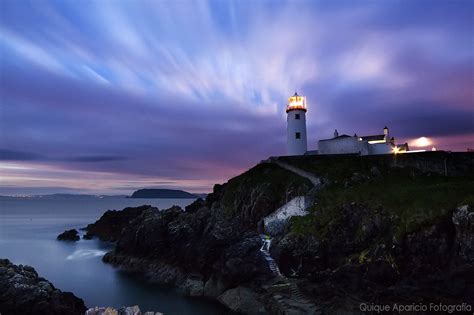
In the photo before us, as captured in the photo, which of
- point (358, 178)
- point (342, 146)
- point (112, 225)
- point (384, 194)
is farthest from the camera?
point (112, 225)

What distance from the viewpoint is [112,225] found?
77000mm

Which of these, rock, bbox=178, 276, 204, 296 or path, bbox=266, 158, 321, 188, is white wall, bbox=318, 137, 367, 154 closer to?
path, bbox=266, 158, 321, 188

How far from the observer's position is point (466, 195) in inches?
1073

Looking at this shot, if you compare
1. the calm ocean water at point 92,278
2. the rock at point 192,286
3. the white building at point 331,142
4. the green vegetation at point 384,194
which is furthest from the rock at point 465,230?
the white building at point 331,142

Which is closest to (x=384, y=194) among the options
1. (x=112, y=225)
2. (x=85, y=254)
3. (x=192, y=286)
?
(x=192, y=286)

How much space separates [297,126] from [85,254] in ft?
134

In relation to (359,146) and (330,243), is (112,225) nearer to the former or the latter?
(359,146)

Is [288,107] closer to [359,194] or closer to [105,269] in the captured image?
[359,194]

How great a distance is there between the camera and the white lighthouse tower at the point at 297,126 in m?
53.0

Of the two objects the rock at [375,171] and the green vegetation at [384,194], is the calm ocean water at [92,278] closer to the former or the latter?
the green vegetation at [384,194]

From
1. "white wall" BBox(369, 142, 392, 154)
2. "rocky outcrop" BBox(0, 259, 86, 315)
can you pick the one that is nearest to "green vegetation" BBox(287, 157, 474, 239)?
"white wall" BBox(369, 142, 392, 154)

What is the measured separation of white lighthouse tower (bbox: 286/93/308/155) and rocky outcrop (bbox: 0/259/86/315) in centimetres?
3828

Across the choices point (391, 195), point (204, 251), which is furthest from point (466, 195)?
point (204, 251)

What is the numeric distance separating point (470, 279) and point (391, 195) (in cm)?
1070
